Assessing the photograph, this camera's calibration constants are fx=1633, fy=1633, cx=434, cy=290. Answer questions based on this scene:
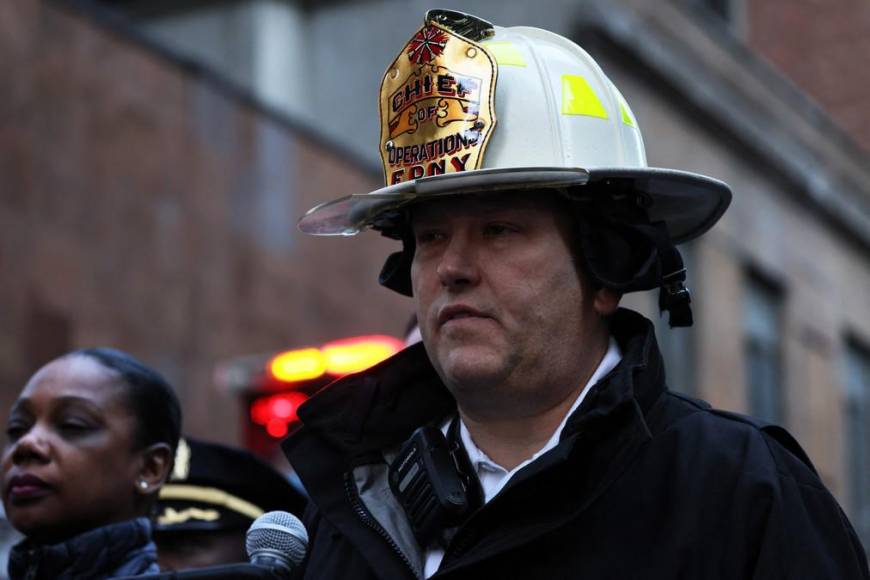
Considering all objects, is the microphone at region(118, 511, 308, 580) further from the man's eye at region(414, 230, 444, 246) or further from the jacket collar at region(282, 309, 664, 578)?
the man's eye at region(414, 230, 444, 246)

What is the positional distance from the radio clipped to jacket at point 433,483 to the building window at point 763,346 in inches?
731

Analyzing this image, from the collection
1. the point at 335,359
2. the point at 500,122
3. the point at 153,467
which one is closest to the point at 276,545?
the point at 500,122

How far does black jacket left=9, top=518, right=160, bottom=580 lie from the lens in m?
4.20

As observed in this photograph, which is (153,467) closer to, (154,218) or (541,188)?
(541,188)

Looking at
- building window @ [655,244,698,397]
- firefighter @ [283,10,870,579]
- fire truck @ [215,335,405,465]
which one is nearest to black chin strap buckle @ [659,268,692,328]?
firefighter @ [283,10,870,579]

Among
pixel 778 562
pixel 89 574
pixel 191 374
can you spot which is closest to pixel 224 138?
pixel 191 374

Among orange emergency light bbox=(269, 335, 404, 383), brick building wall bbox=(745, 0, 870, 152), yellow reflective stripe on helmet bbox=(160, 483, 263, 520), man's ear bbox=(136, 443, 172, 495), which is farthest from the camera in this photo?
brick building wall bbox=(745, 0, 870, 152)

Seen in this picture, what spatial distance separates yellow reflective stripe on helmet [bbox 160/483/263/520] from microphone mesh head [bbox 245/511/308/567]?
2099 millimetres

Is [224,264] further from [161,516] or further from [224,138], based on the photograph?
[161,516]

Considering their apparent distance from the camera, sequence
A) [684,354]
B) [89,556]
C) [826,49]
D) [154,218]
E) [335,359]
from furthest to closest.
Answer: [826,49]
[684,354]
[154,218]
[335,359]
[89,556]

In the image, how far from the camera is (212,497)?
17.7 ft

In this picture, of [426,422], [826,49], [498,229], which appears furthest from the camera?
[826,49]

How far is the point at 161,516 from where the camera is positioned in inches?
208

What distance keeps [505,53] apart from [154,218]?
1195 centimetres
